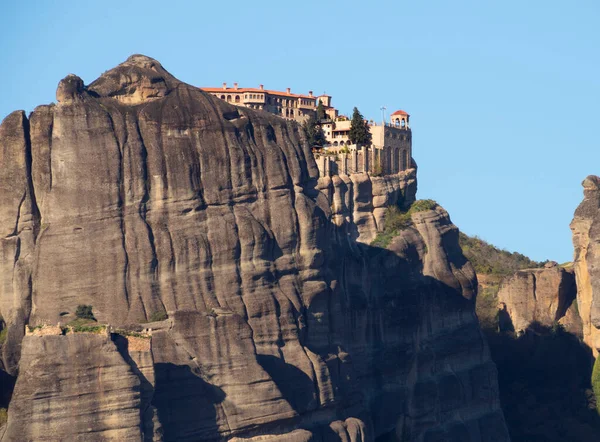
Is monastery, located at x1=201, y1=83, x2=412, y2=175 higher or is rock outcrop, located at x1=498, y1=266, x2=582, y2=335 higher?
monastery, located at x1=201, y1=83, x2=412, y2=175

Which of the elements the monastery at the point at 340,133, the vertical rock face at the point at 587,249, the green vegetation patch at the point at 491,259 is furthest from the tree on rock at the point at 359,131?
the green vegetation patch at the point at 491,259

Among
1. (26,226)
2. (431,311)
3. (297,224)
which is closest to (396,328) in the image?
(431,311)

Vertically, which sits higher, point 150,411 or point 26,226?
point 26,226

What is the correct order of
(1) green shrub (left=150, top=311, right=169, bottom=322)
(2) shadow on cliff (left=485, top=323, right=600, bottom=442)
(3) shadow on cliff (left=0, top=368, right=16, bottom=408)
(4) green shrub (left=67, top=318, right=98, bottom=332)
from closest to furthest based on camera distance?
1. (4) green shrub (left=67, top=318, right=98, bottom=332)
2. (3) shadow on cliff (left=0, top=368, right=16, bottom=408)
3. (1) green shrub (left=150, top=311, right=169, bottom=322)
4. (2) shadow on cliff (left=485, top=323, right=600, bottom=442)

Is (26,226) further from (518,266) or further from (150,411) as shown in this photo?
(518,266)

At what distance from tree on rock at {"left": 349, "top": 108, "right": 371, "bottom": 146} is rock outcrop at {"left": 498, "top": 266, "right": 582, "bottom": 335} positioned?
57.1 ft

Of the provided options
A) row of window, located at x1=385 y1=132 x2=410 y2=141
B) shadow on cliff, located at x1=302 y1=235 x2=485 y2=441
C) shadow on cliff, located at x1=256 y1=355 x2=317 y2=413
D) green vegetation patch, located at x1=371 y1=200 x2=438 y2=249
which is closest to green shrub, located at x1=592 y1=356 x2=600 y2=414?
shadow on cliff, located at x1=302 y1=235 x2=485 y2=441

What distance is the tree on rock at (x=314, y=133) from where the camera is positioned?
132500 millimetres

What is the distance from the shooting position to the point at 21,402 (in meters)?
99.4

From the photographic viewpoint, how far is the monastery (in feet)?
430

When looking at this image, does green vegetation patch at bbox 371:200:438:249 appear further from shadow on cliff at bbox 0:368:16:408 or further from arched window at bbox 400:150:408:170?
shadow on cliff at bbox 0:368:16:408

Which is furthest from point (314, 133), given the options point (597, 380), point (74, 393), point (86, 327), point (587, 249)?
point (74, 393)

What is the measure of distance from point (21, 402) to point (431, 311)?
110ft

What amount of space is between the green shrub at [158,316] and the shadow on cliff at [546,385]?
34.6 metres
